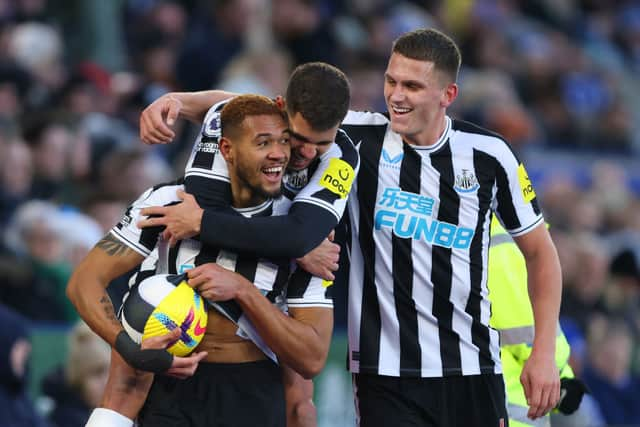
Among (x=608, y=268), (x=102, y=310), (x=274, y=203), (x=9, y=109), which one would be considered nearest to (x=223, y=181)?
(x=274, y=203)

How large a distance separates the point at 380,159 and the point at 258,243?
955mm

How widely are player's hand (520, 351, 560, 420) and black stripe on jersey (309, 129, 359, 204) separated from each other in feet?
3.75

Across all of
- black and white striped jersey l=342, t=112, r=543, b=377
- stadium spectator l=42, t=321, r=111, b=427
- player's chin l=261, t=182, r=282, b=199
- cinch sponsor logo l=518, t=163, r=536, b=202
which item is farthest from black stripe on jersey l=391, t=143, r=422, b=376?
stadium spectator l=42, t=321, r=111, b=427

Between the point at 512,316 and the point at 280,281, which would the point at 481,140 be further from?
the point at 280,281

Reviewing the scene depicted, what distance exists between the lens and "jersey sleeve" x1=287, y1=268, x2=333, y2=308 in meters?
5.03

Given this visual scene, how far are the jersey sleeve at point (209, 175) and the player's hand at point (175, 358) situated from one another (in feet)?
1.84

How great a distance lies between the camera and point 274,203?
511 cm

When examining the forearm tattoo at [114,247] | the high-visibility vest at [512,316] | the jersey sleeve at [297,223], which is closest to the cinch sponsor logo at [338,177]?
the jersey sleeve at [297,223]

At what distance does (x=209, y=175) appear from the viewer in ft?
16.3

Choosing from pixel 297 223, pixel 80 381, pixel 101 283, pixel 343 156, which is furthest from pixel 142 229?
pixel 80 381

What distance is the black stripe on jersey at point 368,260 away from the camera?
5496 millimetres

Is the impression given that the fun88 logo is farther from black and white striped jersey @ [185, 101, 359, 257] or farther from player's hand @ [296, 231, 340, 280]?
player's hand @ [296, 231, 340, 280]

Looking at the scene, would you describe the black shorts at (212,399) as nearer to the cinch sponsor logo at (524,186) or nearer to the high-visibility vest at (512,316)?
the high-visibility vest at (512,316)

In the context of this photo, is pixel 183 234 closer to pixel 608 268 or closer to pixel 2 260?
pixel 2 260
